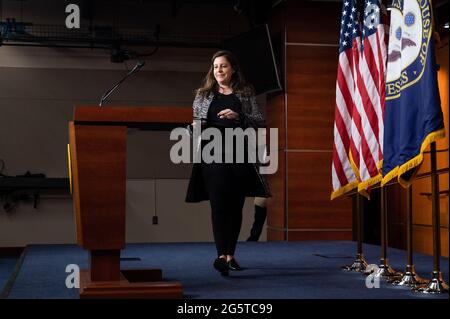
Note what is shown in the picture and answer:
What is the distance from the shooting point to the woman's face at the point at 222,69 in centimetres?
461

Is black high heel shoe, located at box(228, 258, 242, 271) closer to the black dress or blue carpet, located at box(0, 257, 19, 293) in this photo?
the black dress

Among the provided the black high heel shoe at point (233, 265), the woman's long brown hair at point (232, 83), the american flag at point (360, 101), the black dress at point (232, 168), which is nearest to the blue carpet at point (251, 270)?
the black high heel shoe at point (233, 265)

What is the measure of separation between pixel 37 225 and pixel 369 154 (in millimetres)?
6208

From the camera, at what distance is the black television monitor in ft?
27.6

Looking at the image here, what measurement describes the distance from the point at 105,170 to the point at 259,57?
5.34m

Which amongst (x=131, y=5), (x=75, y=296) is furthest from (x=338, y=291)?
(x=131, y=5)

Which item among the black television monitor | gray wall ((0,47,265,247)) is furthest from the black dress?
gray wall ((0,47,265,247))

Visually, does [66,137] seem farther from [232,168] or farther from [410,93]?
[410,93]

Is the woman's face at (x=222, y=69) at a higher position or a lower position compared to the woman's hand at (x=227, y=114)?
higher

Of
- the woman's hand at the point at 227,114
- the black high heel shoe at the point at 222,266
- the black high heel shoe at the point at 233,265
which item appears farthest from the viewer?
the black high heel shoe at the point at 233,265

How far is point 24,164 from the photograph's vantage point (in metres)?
9.61

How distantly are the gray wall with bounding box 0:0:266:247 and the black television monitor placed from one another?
4.45ft

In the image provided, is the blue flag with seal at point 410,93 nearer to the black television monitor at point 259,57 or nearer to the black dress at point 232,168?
the black dress at point 232,168

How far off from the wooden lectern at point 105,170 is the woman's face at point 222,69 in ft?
3.86
